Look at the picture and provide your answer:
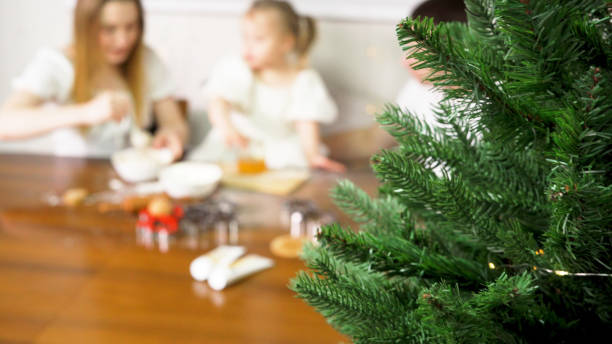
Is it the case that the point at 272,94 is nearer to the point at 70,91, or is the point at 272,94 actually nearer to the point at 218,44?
the point at 218,44

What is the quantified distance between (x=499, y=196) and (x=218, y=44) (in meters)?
2.53

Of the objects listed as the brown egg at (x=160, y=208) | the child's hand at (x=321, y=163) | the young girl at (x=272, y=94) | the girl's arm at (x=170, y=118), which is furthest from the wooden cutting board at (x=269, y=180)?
the girl's arm at (x=170, y=118)

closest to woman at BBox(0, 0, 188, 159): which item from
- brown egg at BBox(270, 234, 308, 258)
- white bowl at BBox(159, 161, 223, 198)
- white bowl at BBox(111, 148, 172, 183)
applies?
white bowl at BBox(111, 148, 172, 183)

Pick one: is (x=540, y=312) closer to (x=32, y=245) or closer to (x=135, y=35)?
(x=32, y=245)

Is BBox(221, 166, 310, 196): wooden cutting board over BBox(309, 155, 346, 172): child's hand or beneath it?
over

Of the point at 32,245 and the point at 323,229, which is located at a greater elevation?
the point at 323,229

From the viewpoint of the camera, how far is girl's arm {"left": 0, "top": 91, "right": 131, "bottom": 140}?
203 centimetres

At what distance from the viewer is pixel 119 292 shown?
3.21ft

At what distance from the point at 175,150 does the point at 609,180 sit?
6.23ft

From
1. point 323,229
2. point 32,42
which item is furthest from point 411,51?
point 32,42

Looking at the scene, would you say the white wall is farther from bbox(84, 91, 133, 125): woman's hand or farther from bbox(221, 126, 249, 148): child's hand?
bbox(84, 91, 133, 125): woman's hand

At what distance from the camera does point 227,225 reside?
4.13 ft

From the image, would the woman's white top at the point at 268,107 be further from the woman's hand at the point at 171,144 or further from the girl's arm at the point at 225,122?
the woman's hand at the point at 171,144

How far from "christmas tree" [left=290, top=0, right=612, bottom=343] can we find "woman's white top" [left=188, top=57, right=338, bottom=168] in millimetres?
2030
